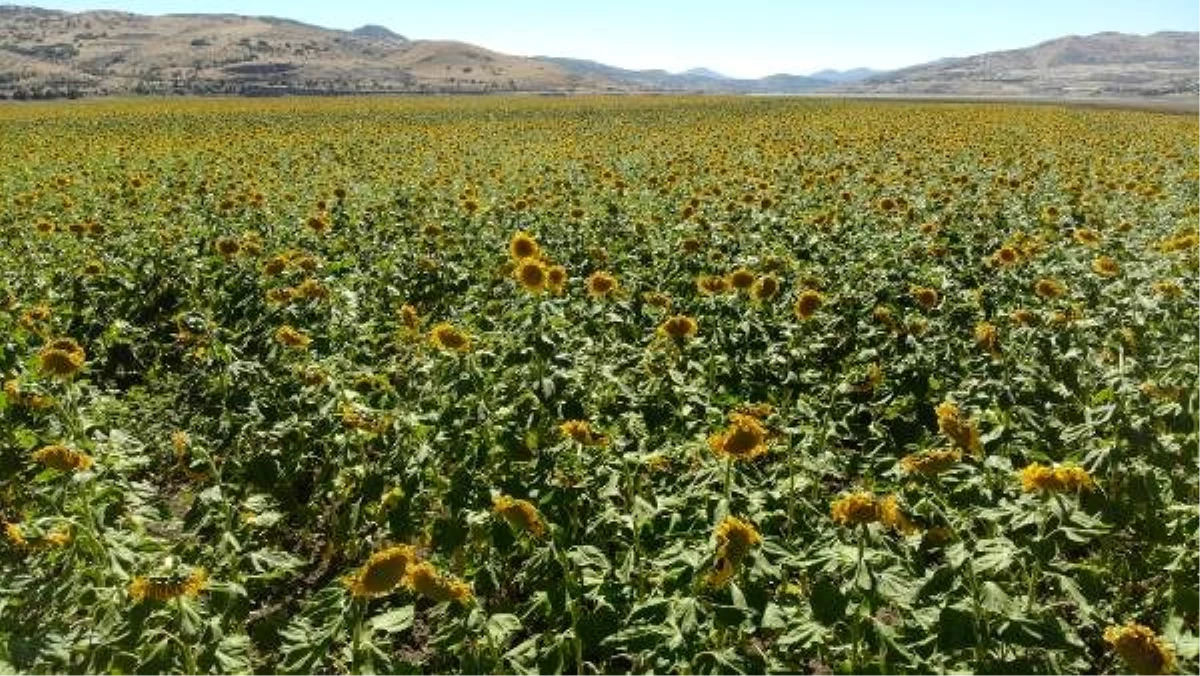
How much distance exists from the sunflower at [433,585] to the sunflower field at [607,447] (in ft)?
0.05

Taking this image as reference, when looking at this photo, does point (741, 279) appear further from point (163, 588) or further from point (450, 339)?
point (163, 588)

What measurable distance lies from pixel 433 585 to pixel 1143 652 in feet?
6.46

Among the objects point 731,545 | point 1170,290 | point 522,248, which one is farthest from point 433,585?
point 1170,290

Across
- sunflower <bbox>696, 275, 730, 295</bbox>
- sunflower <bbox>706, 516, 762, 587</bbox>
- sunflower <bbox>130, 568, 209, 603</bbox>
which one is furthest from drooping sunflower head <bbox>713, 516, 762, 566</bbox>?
sunflower <bbox>696, 275, 730, 295</bbox>

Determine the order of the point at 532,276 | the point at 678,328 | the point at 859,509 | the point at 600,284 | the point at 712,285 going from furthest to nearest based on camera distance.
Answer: the point at 712,285 → the point at 600,284 → the point at 678,328 → the point at 532,276 → the point at 859,509

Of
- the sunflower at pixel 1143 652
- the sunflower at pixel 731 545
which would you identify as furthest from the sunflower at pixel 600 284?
the sunflower at pixel 1143 652

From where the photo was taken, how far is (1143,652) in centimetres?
243

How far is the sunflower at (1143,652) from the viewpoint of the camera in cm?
242

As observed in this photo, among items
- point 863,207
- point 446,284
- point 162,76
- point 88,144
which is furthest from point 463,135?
point 162,76

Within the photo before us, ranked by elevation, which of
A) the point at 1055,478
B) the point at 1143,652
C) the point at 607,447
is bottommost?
the point at 607,447

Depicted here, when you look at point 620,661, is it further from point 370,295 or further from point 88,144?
point 88,144

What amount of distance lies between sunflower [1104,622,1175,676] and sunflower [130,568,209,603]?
103 inches

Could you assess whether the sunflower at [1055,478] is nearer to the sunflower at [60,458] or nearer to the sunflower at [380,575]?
the sunflower at [380,575]

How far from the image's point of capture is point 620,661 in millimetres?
4184
